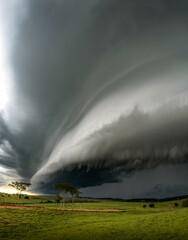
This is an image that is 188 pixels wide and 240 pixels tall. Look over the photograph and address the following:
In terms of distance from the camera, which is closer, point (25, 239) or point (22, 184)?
point (25, 239)

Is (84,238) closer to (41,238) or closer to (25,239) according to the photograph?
(41,238)

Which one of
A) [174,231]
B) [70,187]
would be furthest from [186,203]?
[174,231]

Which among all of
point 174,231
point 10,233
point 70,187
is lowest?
point 10,233

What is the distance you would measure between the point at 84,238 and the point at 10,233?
1739 centimetres

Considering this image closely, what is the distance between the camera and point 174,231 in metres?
30.8

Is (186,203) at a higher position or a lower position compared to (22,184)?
lower

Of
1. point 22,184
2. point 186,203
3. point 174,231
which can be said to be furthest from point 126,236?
point 22,184

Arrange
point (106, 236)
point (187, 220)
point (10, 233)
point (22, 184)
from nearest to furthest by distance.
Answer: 1. point (106, 236)
2. point (10, 233)
3. point (187, 220)
4. point (22, 184)

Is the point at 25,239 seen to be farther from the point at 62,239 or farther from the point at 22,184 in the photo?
the point at 22,184

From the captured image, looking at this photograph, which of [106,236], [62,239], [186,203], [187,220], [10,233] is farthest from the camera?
[186,203]

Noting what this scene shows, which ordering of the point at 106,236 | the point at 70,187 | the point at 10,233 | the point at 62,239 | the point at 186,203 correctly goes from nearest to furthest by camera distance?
the point at 62,239 → the point at 106,236 → the point at 10,233 → the point at 186,203 → the point at 70,187

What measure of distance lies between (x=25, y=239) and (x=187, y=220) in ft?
A: 118

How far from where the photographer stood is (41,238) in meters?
30.2

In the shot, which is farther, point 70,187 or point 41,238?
point 70,187
